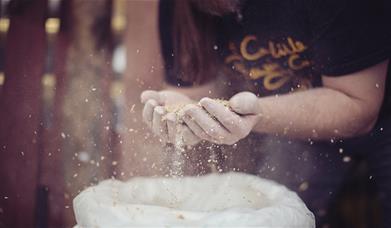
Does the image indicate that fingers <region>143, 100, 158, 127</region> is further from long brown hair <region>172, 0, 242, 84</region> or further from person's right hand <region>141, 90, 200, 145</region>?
long brown hair <region>172, 0, 242, 84</region>

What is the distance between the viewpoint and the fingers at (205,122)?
3.17ft

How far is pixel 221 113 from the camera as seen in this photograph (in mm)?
Result: 958

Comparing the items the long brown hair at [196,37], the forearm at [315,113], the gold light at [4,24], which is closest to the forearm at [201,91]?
the long brown hair at [196,37]

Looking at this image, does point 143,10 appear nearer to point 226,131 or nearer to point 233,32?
point 233,32

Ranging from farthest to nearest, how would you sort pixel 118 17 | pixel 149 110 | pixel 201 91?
pixel 118 17 → pixel 201 91 → pixel 149 110

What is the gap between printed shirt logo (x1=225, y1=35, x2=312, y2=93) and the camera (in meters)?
1.16

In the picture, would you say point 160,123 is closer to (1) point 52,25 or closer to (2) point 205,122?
(2) point 205,122

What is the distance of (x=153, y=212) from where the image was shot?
85 centimetres

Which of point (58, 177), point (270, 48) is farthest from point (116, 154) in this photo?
point (270, 48)

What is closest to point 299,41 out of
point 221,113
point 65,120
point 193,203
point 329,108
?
point 329,108

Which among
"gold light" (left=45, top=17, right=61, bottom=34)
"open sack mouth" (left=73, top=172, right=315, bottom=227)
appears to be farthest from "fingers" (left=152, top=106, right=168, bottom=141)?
"gold light" (left=45, top=17, right=61, bottom=34)

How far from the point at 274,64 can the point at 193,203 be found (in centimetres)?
42

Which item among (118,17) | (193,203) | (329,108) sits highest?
(118,17)

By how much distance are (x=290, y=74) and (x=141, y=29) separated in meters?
0.49
